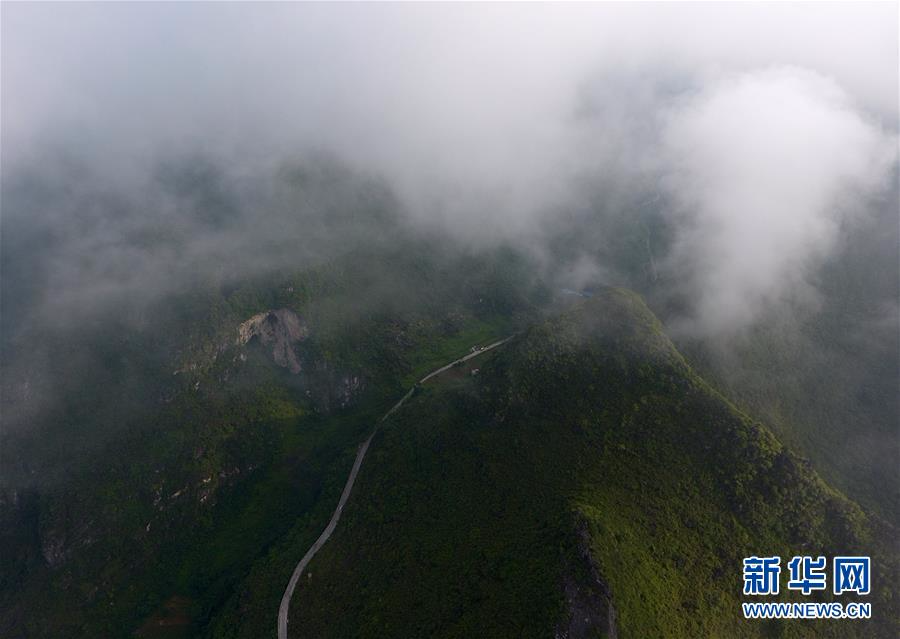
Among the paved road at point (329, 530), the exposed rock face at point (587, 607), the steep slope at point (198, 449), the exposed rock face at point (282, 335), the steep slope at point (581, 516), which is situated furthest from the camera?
the exposed rock face at point (282, 335)

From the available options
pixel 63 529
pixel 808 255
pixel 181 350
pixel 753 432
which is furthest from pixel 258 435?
pixel 808 255

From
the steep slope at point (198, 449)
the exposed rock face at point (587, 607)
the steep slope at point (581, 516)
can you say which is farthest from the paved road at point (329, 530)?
the exposed rock face at point (587, 607)

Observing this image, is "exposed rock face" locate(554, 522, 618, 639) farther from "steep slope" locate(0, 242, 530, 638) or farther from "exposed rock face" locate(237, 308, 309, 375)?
"exposed rock face" locate(237, 308, 309, 375)

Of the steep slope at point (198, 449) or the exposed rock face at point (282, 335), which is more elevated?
the exposed rock face at point (282, 335)

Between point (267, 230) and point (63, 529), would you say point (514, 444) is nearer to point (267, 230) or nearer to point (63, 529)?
point (63, 529)

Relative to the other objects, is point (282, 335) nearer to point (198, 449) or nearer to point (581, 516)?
point (198, 449)

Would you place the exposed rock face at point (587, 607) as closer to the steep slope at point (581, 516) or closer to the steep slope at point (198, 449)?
the steep slope at point (581, 516)

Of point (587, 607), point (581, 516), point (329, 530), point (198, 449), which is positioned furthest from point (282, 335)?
point (587, 607)

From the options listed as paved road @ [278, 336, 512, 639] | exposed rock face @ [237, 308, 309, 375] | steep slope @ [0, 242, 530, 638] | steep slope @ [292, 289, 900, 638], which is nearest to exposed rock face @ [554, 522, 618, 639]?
steep slope @ [292, 289, 900, 638]
